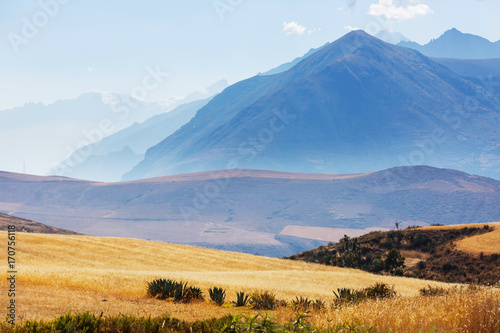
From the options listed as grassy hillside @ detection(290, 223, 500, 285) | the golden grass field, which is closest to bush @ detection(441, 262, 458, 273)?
grassy hillside @ detection(290, 223, 500, 285)

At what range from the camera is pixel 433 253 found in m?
69.7

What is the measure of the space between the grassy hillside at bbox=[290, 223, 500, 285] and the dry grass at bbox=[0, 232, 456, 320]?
22000 mm

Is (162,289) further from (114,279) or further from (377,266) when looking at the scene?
(377,266)

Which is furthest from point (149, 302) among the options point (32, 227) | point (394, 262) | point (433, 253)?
point (32, 227)

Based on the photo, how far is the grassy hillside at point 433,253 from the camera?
187 ft

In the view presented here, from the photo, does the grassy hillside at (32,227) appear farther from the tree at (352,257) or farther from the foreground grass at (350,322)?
the foreground grass at (350,322)

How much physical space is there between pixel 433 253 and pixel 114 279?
59146 mm

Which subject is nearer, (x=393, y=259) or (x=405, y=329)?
(x=405, y=329)

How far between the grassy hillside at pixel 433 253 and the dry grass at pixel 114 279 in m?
22.0

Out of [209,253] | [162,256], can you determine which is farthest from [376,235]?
[162,256]

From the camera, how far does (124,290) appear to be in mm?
17766

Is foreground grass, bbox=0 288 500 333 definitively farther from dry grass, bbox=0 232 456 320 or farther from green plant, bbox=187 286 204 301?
green plant, bbox=187 286 204 301

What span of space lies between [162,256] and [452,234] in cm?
5124

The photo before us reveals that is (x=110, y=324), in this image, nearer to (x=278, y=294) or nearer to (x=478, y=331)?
(x=478, y=331)
